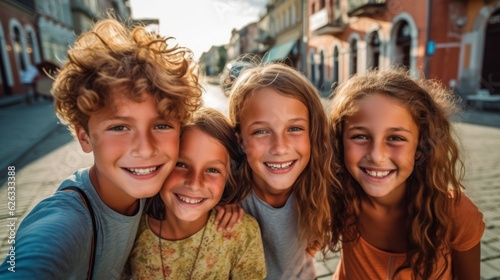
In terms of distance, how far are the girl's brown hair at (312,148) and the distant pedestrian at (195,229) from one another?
0.26 metres

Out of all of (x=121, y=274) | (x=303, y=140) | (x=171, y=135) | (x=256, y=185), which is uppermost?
(x=171, y=135)

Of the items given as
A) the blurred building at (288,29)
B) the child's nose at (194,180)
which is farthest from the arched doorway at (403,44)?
the child's nose at (194,180)

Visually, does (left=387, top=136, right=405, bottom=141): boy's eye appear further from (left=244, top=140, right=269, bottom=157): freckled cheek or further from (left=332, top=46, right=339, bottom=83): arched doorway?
(left=332, top=46, right=339, bottom=83): arched doorway

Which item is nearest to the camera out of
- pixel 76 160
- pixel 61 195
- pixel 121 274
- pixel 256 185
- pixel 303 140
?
pixel 61 195

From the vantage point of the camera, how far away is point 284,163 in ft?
5.70

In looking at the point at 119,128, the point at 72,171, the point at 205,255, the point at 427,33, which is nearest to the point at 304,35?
the point at 427,33

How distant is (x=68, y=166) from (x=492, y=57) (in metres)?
13.6

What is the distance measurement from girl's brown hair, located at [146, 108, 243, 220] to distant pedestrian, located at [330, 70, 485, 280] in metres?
0.66

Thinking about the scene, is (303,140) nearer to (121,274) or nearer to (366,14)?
(121,274)

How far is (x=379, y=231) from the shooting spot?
1817mm

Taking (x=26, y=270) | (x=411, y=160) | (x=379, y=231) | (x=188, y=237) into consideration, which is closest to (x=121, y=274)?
(x=188, y=237)

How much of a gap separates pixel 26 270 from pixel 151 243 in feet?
2.37

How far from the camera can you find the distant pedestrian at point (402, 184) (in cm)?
159

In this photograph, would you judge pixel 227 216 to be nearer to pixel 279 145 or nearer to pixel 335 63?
pixel 279 145
